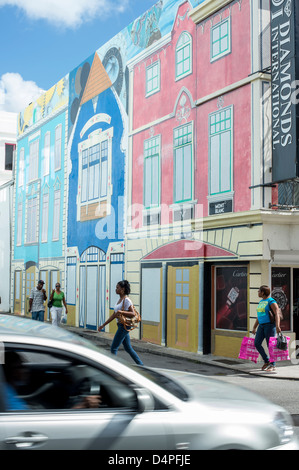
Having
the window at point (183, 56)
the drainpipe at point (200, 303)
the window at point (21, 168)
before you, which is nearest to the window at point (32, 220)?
the window at point (21, 168)

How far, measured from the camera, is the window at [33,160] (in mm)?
27422

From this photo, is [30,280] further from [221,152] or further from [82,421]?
[82,421]

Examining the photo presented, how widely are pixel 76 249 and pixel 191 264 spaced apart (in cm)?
851

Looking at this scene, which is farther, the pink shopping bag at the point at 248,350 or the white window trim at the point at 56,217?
the white window trim at the point at 56,217

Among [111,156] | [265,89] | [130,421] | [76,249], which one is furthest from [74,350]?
[76,249]

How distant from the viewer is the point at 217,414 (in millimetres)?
3910

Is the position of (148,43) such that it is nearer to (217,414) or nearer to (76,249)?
(76,249)

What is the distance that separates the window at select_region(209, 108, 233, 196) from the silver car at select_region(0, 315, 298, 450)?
1002cm

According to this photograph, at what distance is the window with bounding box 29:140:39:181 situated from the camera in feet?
90.0

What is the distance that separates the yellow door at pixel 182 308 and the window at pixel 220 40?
5370 millimetres

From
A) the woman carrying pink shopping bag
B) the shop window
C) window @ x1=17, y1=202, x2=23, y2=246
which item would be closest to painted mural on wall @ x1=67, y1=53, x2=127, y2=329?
the shop window

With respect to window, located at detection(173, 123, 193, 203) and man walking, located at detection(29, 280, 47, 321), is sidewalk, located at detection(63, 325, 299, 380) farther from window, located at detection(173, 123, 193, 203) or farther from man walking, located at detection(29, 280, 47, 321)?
window, located at detection(173, 123, 193, 203)

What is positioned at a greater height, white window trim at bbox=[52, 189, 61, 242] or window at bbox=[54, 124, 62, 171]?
window at bbox=[54, 124, 62, 171]

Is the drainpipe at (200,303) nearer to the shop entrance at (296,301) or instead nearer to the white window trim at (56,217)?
the shop entrance at (296,301)
